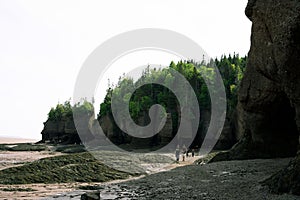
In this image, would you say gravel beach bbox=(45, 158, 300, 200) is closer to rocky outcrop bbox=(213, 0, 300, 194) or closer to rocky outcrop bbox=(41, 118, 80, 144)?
rocky outcrop bbox=(213, 0, 300, 194)

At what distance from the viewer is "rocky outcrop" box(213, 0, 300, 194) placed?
14141 mm

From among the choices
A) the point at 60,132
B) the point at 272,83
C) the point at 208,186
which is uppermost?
the point at 272,83

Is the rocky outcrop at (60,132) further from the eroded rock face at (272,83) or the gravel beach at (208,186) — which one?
the gravel beach at (208,186)

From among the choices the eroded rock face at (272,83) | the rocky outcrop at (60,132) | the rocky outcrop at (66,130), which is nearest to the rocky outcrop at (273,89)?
the eroded rock face at (272,83)

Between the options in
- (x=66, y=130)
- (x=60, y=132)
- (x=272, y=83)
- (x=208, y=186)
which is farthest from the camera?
(x=60, y=132)

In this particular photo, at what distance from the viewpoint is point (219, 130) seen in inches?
2239

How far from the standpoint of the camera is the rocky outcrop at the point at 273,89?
14.1m

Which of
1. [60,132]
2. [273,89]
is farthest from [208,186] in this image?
[60,132]

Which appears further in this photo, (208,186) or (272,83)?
(272,83)

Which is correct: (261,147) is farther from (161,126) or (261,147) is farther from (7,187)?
(161,126)

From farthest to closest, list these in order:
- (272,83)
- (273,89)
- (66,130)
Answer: (66,130), (273,89), (272,83)

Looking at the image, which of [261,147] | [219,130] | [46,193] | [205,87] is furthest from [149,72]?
[46,193]

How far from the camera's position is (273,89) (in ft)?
74.4

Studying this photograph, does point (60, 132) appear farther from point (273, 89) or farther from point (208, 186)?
point (208, 186)
